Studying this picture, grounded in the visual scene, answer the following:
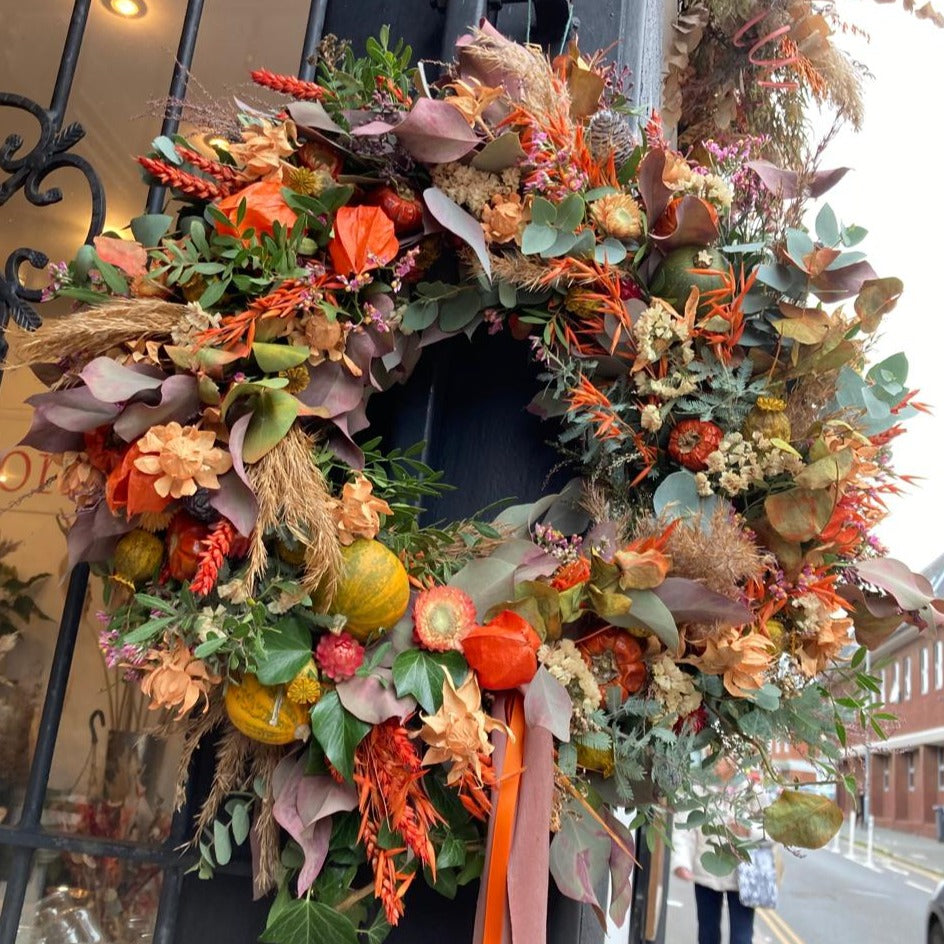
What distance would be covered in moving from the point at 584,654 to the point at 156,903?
2.57 feet

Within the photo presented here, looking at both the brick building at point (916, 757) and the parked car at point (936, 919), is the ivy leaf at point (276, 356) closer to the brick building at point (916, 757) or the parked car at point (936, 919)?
the parked car at point (936, 919)

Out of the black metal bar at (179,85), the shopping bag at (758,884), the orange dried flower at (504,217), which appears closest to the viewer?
the orange dried flower at (504,217)

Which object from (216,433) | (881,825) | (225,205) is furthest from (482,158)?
(881,825)

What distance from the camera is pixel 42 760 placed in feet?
3.75

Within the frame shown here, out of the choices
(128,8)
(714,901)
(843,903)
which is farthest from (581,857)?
(843,903)

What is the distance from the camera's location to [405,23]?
4.61ft

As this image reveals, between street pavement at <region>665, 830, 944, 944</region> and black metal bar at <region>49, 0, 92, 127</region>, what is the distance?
7.37 m

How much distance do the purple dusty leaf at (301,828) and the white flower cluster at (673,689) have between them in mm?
392

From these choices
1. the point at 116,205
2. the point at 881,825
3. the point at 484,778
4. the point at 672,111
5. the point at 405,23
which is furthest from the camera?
the point at 881,825

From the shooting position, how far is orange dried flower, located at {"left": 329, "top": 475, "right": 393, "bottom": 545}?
2.95 ft

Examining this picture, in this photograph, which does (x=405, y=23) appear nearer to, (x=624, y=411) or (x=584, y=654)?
(x=624, y=411)

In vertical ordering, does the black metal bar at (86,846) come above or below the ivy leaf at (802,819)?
below

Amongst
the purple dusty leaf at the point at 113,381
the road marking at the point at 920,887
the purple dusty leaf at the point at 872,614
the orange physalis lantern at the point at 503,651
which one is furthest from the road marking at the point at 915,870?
the purple dusty leaf at the point at 113,381

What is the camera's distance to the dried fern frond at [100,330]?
906 mm
